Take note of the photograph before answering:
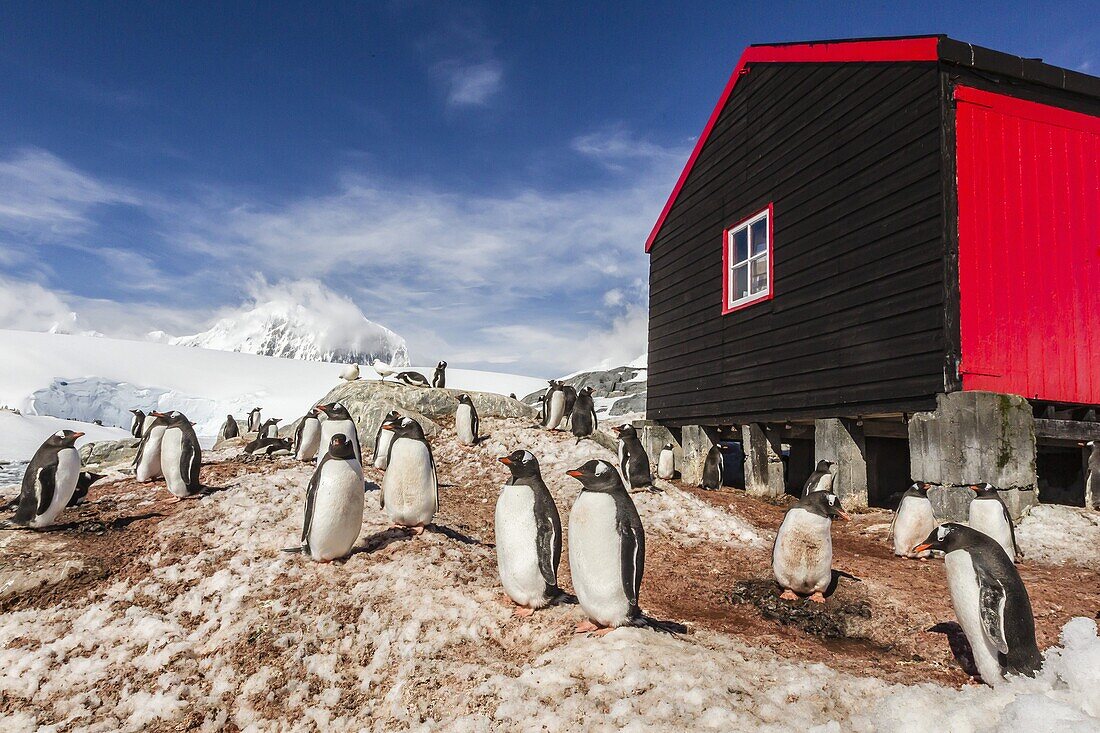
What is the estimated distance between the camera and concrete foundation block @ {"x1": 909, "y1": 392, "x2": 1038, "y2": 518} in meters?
8.55

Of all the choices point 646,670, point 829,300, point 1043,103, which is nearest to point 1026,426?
point 829,300

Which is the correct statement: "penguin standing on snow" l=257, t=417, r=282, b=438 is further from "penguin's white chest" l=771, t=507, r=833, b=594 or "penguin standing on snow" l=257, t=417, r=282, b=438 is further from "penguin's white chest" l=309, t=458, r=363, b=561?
"penguin's white chest" l=771, t=507, r=833, b=594

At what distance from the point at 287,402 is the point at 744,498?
56.9 metres

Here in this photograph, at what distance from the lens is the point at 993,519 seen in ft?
23.8

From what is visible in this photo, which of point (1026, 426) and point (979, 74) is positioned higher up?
point (979, 74)

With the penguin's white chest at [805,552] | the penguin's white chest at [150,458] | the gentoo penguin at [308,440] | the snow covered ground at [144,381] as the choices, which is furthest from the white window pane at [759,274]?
the snow covered ground at [144,381]

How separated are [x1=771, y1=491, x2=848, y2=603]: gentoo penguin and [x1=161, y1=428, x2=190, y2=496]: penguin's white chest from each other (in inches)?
303

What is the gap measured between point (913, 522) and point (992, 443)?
1.57m

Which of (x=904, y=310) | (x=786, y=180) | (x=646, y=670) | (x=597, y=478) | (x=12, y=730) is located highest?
(x=786, y=180)

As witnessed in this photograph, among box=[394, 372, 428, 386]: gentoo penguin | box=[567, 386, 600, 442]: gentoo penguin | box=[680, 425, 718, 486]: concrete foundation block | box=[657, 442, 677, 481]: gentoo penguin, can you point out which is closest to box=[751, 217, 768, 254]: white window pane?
box=[680, 425, 718, 486]: concrete foundation block

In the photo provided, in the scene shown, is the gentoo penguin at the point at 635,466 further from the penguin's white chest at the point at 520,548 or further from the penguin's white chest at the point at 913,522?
the penguin's white chest at the point at 520,548

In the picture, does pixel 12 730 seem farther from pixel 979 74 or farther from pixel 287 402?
pixel 287 402

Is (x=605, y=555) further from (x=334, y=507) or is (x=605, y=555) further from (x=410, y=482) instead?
(x=410, y=482)

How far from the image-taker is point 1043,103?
32.5 ft
